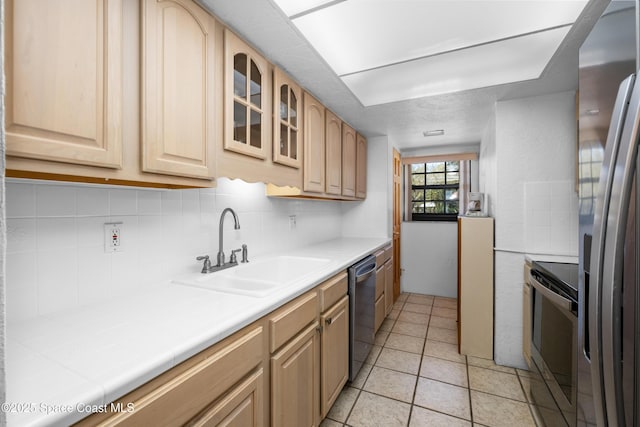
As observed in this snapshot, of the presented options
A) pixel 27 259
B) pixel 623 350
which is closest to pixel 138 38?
pixel 27 259

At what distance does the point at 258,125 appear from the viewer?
5.19 ft

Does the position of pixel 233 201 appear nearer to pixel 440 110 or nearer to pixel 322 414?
pixel 322 414

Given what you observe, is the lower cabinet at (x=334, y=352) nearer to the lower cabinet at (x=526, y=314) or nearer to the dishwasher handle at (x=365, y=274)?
the dishwasher handle at (x=365, y=274)

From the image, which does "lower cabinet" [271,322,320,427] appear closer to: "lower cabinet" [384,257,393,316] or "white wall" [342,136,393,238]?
"lower cabinet" [384,257,393,316]

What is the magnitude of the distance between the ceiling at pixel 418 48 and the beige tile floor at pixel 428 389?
220cm

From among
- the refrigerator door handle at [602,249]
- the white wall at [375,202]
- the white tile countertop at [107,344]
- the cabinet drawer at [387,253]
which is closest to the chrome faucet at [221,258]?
the white tile countertop at [107,344]

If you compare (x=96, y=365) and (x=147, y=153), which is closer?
(x=96, y=365)

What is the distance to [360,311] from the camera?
2.06 meters

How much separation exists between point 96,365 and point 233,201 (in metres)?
1.27

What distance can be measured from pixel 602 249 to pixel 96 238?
1627 mm

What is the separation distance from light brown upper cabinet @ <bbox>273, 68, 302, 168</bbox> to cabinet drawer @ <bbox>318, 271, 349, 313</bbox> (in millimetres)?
805

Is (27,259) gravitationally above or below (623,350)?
above

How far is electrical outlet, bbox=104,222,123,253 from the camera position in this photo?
3.78 feet

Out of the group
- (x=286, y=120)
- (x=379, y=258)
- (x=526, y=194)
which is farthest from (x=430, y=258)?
(x=286, y=120)
